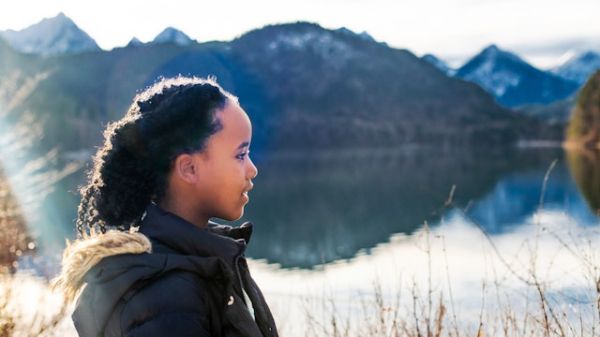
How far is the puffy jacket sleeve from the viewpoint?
1.36 m

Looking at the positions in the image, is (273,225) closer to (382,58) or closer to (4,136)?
(4,136)

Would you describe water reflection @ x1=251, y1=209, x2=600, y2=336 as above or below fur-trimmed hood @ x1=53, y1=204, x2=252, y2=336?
below

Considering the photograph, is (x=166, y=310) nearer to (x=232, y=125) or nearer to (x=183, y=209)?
(x=183, y=209)

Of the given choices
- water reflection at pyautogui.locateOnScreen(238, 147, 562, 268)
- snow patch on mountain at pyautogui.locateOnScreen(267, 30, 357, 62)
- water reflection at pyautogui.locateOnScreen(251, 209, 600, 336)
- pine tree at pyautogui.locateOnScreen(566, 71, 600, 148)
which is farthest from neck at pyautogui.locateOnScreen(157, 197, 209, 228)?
snow patch on mountain at pyautogui.locateOnScreen(267, 30, 357, 62)

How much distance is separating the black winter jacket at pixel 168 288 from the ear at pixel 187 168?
0.33ft

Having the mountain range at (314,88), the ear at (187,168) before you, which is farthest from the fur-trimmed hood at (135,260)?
the mountain range at (314,88)

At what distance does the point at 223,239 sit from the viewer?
1.60 metres

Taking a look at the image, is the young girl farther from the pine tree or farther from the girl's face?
the pine tree

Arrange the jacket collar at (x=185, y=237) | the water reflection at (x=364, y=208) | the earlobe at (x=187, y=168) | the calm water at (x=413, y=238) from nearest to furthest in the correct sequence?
the jacket collar at (x=185, y=237), the earlobe at (x=187, y=168), the calm water at (x=413, y=238), the water reflection at (x=364, y=208)

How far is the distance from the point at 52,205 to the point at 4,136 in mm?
24789

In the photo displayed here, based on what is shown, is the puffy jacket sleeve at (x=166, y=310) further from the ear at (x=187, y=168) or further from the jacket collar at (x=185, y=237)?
the ear at (x=187, y=168)

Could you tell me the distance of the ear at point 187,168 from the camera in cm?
167

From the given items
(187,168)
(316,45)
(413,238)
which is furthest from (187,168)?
(316,45)

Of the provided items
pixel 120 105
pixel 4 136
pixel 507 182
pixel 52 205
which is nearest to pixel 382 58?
pixel 120 105
